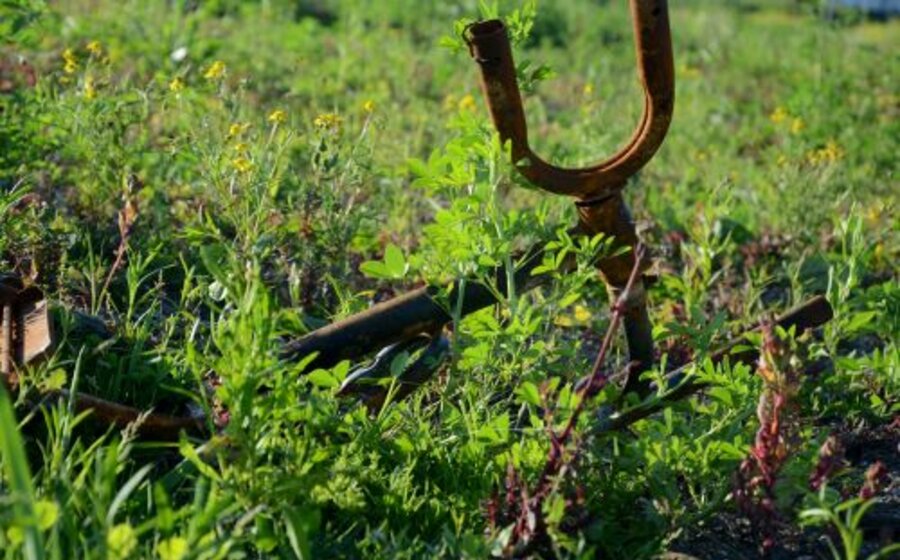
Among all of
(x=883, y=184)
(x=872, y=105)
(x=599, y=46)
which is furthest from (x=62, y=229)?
(x=599, y=46)

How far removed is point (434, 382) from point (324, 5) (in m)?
7.44

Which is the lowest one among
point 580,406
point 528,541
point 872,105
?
point 872,105

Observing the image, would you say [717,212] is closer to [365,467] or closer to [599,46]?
[365,467]

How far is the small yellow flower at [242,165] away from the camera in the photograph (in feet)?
10.6

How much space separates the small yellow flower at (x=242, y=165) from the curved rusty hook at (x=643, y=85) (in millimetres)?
729

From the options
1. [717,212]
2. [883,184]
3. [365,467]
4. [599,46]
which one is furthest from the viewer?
[599,46]

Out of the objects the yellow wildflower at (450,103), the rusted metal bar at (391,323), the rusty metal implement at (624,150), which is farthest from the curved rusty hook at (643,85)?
the yellow wildflower at (450,103)

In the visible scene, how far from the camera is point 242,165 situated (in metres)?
3.26

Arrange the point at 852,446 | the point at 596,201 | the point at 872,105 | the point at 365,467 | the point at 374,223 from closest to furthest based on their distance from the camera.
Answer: the point at 365,467 → the point at 596,201 → the point at 852,446 → the point at 374,223 → the point at 872,105

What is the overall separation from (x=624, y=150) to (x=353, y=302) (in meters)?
0.71

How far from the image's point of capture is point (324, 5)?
10.1 m

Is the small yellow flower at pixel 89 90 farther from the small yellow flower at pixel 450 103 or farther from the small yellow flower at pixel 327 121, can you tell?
the small yellow flower at pixel 450 103

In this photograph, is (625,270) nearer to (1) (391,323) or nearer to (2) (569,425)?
(1) (391,323)

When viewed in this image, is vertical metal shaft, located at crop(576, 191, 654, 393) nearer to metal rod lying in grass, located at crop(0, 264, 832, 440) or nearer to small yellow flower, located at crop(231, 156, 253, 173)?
metal rod lying in grass, located at crop(0, 264, 832, 440)
